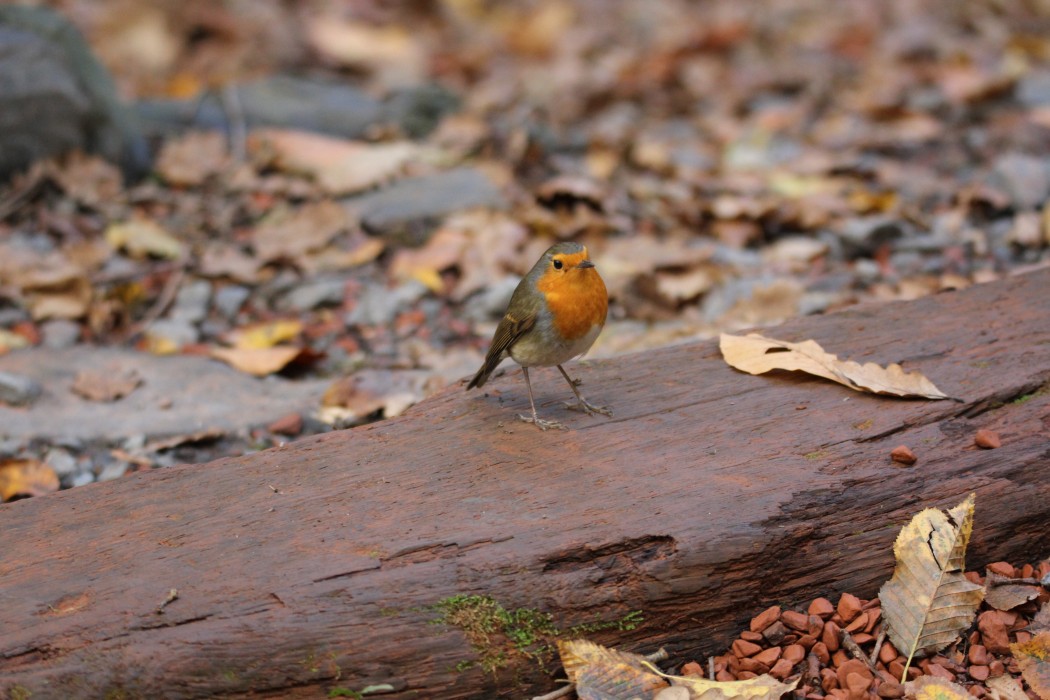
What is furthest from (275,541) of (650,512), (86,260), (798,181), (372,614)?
A: (798,181)

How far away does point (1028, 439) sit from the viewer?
11.3 ft

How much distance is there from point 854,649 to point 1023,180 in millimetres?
4724

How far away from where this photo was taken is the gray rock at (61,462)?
419cm

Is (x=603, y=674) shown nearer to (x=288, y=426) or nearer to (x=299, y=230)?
(x=288, y=426)

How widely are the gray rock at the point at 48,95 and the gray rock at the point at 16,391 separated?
261 centimetres

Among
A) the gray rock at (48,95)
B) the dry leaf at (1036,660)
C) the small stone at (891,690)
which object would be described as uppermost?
the gray rock at (48,95)

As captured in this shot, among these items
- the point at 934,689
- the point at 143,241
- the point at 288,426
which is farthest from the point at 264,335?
the point at 934,689

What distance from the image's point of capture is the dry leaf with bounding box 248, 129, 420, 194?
284 inches

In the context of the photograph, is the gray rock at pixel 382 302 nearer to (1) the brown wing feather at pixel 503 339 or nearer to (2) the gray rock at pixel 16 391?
(2) the gray rock at pixel 16 391

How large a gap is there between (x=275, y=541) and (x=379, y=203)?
406cm

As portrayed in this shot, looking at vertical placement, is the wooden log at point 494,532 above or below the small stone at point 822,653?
above

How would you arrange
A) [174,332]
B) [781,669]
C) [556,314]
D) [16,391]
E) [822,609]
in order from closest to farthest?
[781,669] < [822,609] < [556,314] < [16,391] < [174,332]

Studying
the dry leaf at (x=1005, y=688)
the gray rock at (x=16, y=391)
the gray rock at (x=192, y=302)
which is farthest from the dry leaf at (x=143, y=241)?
the dry leaf at (x=1005, y=688)

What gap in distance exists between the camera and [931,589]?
3.07m
